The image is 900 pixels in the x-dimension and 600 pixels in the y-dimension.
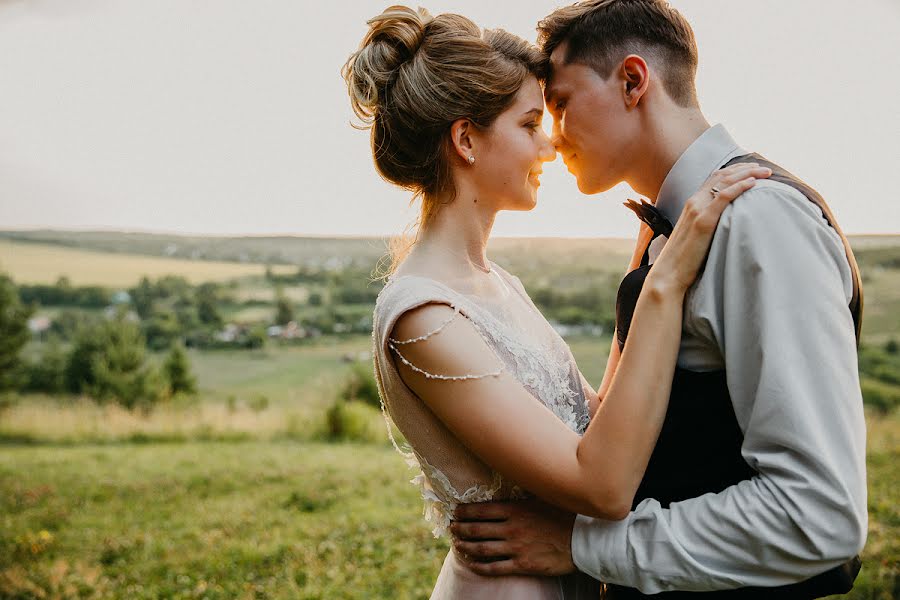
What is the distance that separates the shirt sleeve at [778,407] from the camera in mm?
1157

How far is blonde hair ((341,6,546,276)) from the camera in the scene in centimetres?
161

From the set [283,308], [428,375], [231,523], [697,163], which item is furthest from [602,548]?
[283,308]

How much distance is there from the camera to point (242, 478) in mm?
5109

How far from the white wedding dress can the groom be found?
0.05 metres

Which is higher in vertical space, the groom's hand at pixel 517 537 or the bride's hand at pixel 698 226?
the bride's hand at pixel 698 226

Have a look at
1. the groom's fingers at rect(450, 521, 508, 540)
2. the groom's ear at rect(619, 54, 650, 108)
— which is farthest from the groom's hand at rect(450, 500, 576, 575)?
the groom's ear at rect(619, 54, 650, 108)

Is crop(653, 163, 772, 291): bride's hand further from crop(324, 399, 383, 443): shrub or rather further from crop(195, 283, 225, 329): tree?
crop(195, 283, 225, 329): tree

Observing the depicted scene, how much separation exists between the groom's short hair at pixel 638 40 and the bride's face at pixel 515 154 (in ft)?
0.50

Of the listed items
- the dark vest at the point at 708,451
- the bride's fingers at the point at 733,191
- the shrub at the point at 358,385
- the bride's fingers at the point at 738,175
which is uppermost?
the bride's fingers at the point at 738,175

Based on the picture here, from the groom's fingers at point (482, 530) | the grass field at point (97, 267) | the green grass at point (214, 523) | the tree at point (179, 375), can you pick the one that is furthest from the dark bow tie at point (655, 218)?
the tree at point (179, 375)

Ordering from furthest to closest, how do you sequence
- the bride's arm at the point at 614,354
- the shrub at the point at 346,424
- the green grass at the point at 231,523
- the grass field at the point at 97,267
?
the shrub at the point at 346,424, the grass field at the point at 97,267, the green grass at the point at 231,523, the bride's arm at the point at 614,354

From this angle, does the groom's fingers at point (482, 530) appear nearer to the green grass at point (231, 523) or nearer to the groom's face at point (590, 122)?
the groom's face at point (590, 122)

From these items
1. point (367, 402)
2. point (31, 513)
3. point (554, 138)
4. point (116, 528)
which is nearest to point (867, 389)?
point (367, 402)

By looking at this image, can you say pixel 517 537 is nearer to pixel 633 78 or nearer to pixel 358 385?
pixel 633 78
